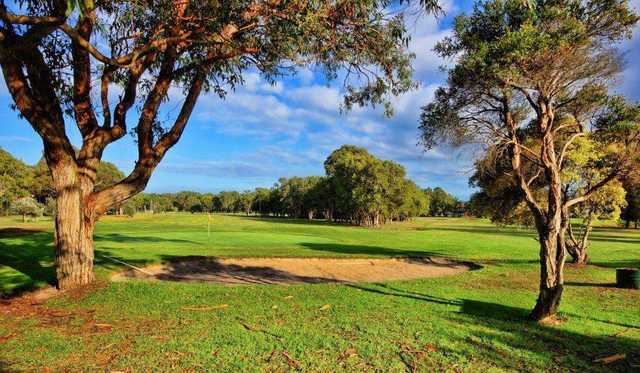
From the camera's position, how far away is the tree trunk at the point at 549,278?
8.56 metres

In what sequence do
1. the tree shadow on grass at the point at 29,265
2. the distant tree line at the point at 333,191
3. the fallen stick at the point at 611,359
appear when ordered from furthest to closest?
the distant tree line at the point at 333,191 < the tree shadow on grass at the point at 29,265 < the fallen stick at the point at 611,359

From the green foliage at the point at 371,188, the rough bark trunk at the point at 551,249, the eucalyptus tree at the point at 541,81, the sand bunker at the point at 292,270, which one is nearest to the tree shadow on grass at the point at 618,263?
the sand bunker at the point at 292,270

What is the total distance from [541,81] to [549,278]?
174 inches

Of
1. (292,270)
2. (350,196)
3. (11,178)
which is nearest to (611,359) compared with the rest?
(292,270)

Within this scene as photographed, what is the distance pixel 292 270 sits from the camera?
17.5 meters

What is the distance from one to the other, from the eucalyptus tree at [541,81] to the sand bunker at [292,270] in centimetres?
714

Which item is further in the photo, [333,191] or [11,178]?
[333,191]

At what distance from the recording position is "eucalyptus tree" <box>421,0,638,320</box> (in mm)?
8539

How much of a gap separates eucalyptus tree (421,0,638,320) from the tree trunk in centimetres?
2

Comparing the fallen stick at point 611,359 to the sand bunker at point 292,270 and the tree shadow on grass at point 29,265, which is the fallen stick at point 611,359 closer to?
the sand bunker at point 292,270

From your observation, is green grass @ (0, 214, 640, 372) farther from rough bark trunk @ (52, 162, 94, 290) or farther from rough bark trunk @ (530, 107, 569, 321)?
rough bark trunk @ (52, 162, 94, 290)

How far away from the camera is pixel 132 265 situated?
50.4ft

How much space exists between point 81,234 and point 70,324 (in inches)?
119

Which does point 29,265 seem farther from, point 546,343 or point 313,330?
point 546,343
